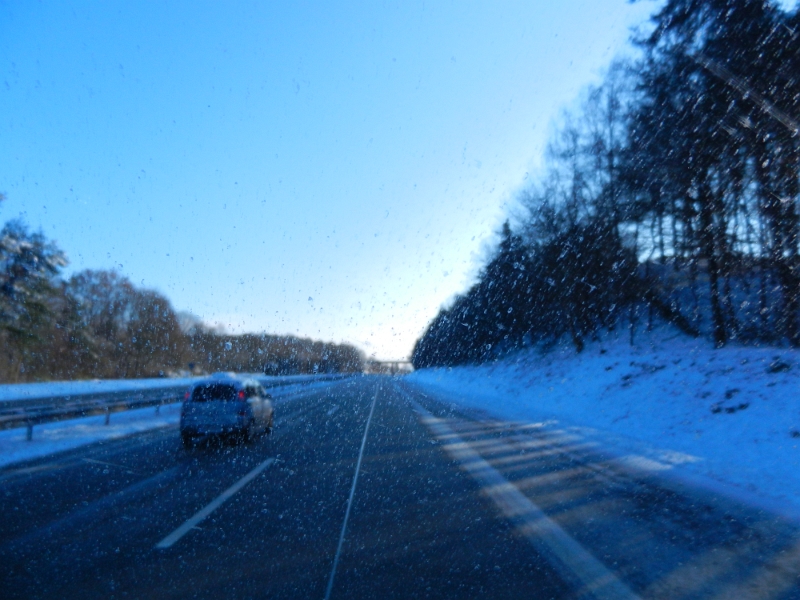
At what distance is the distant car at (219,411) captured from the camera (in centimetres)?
1455

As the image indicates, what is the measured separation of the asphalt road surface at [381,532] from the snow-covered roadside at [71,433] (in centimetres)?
172

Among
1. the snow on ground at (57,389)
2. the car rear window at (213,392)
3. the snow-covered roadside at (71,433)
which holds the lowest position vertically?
the snow-covered roadside at (71,433)

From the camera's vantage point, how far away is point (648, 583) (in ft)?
16.8

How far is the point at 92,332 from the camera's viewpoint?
37656 millimetres

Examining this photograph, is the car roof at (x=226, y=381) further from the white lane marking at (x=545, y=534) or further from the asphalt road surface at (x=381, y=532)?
the white lane marking at (x=545, y=534)


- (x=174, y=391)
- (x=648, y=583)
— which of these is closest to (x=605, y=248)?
(x=174, y=391)

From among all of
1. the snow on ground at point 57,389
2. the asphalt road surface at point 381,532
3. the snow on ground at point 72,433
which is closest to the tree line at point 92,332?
the snow on ground at point 57,389

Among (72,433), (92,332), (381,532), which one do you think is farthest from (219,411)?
(92,332)

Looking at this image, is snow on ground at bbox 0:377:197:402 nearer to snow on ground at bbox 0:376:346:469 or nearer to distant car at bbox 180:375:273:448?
snow on ground at bbox 0:376:346:469

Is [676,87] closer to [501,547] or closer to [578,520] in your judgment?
[578,520]

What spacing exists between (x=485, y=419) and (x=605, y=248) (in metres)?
12.4

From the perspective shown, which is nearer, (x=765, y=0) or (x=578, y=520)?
(x=578, y=520)

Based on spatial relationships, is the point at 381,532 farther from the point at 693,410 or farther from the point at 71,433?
the point at 71,433

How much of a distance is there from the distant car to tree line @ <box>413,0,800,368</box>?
48.3 ft
